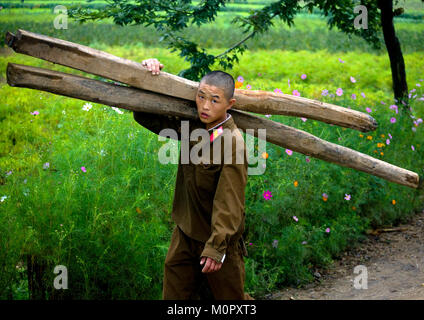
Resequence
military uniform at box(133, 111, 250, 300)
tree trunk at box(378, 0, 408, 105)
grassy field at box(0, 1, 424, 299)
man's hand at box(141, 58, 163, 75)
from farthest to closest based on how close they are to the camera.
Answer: tree trunk at box(378, 0, 408, 105) → grassy field at box(0, 1, 424, 299) → man's hand at box(141, 58, 163, 75) → military uniform at box(133, 111, 250, 300)

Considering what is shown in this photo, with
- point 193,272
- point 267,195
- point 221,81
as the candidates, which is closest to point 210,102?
point 221,81

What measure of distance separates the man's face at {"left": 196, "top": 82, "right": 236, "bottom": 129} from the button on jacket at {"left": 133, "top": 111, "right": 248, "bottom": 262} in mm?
80

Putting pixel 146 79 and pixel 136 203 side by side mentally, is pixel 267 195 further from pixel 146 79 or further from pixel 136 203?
pixel 146 79

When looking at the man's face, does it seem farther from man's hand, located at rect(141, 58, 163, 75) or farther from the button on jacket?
man's hand, located at rect(141, 58, 163, 75)

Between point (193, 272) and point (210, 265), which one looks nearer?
point (210, 265)

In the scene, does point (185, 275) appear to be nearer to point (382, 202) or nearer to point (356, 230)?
point (356, 230)

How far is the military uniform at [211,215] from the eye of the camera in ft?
8.99

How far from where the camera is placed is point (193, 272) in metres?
3.02

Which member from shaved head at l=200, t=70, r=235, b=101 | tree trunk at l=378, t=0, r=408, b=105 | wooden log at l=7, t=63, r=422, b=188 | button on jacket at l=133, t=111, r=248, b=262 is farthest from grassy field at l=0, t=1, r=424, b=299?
shaved head at l=200, t=70, r=235, b=101

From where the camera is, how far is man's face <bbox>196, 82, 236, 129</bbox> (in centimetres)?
282

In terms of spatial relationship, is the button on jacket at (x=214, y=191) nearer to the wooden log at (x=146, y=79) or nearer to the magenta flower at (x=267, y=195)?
the wooden log at (x=146, y=79)

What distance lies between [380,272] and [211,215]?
2.94 m

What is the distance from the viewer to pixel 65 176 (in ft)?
13.5

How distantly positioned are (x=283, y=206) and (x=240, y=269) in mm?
2109
